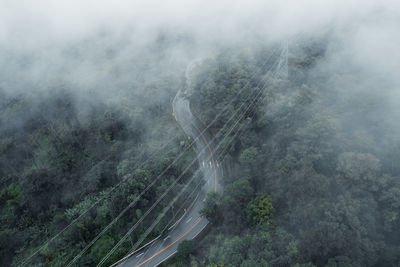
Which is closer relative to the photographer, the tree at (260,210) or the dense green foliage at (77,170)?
the tree at (260,210)

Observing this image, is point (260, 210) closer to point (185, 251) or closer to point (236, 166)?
point (185, 251)

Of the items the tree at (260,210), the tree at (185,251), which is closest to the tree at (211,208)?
the tree at (185,251)

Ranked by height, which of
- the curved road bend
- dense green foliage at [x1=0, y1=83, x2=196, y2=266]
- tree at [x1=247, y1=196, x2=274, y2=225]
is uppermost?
dense green foliage at [x1=0, y1=83, x2=196, y2=266]

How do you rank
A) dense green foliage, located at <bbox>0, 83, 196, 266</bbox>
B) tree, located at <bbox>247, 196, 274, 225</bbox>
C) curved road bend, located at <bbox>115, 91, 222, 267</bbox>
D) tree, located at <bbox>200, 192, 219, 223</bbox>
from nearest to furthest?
tree, located at <bbox>247, 196, 274, 225</bbox>
curved road bend, located at <bbox>115, 91, 222, 267</bbox>
tree, located at <bbox>200, 192, 219, 223</bbox>
dense green foliage, located at <bbox>0, 83, 196, 266</bbox>

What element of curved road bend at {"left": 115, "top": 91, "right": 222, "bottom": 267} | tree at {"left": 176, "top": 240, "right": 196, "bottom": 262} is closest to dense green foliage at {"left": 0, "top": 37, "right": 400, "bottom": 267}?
tree at {"left": 176, "top": 240, "right": 196, "bottom": 262}

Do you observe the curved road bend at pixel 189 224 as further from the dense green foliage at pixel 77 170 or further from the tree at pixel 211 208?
the tree at pixel 211 208

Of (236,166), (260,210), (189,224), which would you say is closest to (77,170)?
(189,224)

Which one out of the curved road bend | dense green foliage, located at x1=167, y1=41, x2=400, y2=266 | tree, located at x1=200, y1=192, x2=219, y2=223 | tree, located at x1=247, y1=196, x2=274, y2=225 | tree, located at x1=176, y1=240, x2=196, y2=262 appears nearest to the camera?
dense green foliage, located at x1=167, y1=41, x2=400, y2=266

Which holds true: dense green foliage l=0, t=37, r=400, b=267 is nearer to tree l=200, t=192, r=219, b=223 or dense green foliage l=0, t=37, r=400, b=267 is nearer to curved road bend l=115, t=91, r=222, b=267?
tree l=200, t=192, r=219, b=223

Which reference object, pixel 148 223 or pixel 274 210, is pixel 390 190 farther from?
pixel 148 223

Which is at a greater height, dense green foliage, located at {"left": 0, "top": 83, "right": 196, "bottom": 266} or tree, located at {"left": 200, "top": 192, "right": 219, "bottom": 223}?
dense green foliage, located at {"left": 0, "top": 83, "right": 196, "bottom": 266}

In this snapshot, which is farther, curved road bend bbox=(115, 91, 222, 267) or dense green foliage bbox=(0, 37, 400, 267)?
curved road bend bbox=(115, 91, 222, 267)
